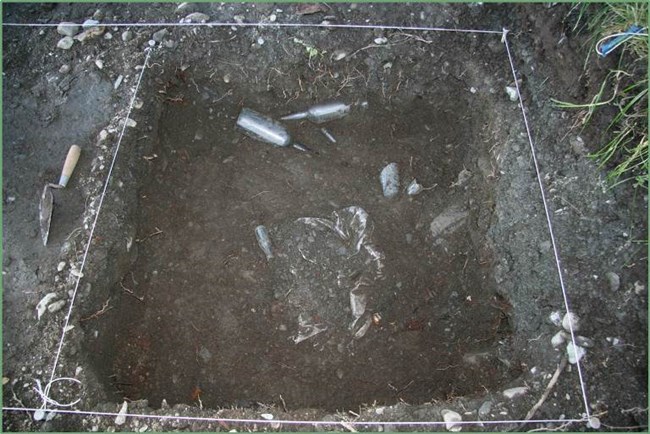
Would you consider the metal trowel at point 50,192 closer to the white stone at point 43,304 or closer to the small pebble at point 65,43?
the white stone at point 43,304

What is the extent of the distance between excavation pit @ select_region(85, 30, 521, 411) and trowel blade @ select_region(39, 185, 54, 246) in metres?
0.42

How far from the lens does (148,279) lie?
2.92 m

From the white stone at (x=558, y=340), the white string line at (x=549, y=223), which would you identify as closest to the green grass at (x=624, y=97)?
the white string line at (x=549, y=223)

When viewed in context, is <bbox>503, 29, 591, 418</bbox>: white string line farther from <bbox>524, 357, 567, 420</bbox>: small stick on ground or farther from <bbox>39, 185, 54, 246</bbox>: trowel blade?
<bbox>39, 185, 54, 246</bbox>: trowel blade

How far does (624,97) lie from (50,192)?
3.01 meters

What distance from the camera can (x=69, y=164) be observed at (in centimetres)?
283

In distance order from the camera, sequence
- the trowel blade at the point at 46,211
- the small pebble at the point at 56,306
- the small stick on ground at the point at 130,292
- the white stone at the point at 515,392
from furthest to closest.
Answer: the small stick on ground at the point at 130,292, the trowel blade at the point at 46,211, the small pebble at the point at 56,306, the white stone at the point at 515,392

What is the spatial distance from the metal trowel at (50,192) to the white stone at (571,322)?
264 cm

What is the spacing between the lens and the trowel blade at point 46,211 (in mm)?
2732

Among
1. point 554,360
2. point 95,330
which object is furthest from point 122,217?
point 554,360

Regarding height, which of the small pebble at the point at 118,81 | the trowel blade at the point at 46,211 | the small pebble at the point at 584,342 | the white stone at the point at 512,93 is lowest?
the small pebble at the point at 584,342

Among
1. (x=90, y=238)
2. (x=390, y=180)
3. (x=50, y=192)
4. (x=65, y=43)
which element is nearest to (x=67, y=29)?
(x=65, y=43)

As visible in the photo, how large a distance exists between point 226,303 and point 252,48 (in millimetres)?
1506

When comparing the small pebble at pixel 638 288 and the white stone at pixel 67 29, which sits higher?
the white stone at pixel 67 29
